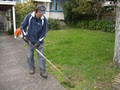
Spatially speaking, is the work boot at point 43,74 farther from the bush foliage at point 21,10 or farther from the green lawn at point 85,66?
the bush foliage at point 21,10

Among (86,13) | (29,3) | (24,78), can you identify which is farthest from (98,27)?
(24,78)

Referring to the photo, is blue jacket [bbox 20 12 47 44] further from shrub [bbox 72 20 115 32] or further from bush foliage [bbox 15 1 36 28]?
shrub [bbox 72 20 115 32]

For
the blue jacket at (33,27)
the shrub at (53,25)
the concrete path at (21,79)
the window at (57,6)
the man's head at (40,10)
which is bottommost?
the concrete path at (21,79)

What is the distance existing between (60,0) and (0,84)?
16526mm

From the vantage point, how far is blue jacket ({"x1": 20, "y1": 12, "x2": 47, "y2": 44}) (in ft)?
17.4

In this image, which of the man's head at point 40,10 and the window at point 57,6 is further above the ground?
the window at point 57,6

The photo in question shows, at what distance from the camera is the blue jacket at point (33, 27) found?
531 cm

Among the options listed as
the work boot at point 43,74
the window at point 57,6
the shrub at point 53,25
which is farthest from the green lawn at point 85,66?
the window at point 57,6

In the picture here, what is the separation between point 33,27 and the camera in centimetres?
538

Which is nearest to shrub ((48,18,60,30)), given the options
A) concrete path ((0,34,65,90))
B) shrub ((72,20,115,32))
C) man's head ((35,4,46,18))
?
shrub ((72,20,115,32))

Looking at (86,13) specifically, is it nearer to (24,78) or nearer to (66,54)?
(66,54)

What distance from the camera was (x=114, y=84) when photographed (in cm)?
467

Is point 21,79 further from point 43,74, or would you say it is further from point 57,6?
point 57,6

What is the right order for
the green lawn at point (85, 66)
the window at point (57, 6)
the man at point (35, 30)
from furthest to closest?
1. the window at point (57, 6)
2. the man at point (35, 30)
3. the green lawn at point (85, 66)
